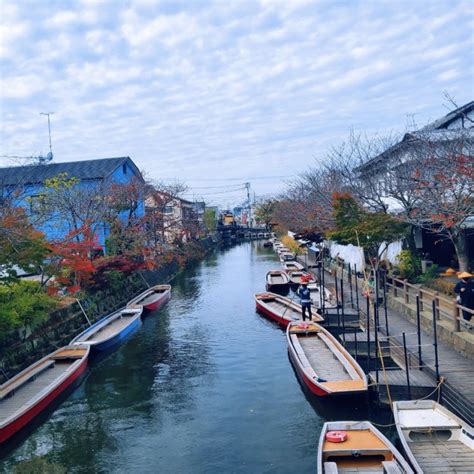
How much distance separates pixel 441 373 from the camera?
40.0 ft

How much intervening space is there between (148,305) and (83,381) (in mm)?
10386

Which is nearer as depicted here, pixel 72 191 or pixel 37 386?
pixel 37 386

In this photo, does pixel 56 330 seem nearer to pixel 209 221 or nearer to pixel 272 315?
pixel 272 315

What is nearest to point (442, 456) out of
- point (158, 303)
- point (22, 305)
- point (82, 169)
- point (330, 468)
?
point (330, 468)

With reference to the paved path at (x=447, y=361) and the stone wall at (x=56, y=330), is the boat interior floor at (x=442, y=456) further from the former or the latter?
the stone wall at (x=56, y=330)

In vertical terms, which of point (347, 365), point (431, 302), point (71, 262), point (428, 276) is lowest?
point (347, 365)

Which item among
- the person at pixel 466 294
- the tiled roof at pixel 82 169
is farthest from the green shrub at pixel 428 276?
the tiled roof at pixel 82 169

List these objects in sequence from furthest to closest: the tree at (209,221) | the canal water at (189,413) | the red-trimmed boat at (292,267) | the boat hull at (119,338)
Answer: the tree at (209,221) < the red-trimmed boat at (292,267) < the boat hull at (119,338) < the canal water at (189,413)

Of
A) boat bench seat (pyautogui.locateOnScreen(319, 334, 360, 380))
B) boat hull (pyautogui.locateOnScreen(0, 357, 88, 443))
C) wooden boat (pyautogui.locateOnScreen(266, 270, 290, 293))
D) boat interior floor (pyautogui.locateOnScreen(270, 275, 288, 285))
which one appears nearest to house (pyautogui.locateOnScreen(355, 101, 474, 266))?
boat bench seat (pyautogui.locateOnScreen(319, 334, 360, 380))

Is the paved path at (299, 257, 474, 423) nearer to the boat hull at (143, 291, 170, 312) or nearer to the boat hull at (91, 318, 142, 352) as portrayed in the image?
the boat hull at (91, 318, 142, 352)

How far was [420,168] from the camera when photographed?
19.8 metres

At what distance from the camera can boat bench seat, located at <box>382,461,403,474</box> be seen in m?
8.23

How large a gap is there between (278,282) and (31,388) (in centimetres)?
2050

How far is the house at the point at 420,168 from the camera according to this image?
63.7ft
